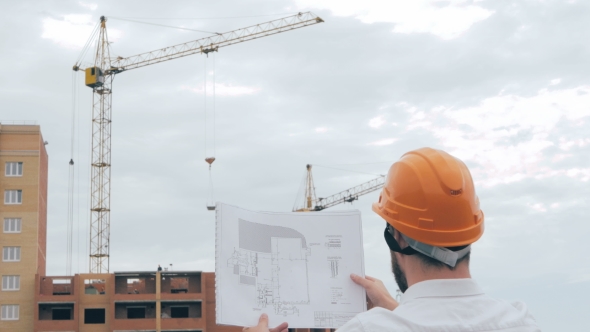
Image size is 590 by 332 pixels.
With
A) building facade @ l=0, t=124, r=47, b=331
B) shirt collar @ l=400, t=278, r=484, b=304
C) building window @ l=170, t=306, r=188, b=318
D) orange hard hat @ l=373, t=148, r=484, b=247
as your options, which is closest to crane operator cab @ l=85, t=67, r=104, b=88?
building facade @ l=0, t=124, r=47, b=331

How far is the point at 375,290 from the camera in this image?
165 inches

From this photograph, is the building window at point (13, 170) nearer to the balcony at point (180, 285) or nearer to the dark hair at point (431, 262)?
the balcony at point (180, 285)

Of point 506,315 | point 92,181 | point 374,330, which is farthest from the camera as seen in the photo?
point 92,181

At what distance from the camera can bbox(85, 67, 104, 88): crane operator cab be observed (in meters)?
97.2

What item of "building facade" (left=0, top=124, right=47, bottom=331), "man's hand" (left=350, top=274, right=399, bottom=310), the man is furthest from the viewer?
"building facade" (left=0, top=124, right=47, bottom=331)

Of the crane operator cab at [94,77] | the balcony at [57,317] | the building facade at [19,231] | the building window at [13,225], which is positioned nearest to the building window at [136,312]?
the balcony at [57,317]

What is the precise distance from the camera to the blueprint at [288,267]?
423 centimetres

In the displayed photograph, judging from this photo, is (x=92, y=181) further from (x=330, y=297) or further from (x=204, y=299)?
(x=330, y=297)

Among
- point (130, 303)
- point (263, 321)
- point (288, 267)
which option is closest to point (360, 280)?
point (288, 267)

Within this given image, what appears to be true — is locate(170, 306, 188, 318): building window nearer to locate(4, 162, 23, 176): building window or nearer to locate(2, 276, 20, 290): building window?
locate(2, 276, 20, 290): building window

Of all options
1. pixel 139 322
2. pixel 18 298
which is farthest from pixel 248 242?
pixel 18 298

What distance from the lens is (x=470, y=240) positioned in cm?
275

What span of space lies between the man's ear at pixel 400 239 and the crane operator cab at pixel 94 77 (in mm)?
97644

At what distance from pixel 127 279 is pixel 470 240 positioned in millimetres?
73670
